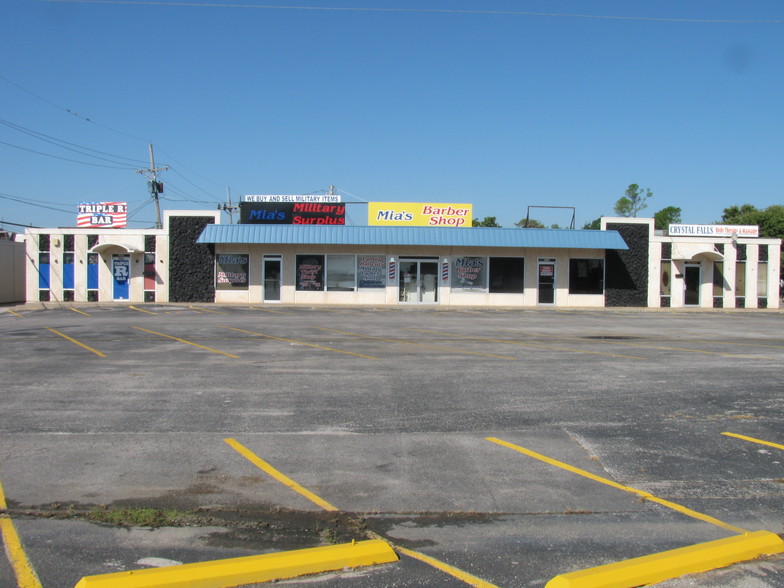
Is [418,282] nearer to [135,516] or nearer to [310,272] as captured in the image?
[310,272]

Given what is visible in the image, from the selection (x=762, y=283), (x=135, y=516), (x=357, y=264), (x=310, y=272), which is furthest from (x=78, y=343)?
→ (x=762, y=283)

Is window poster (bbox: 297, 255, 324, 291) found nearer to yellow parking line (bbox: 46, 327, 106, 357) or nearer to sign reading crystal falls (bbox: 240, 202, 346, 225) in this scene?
sign reading crystal falls (bbox: 240, 202, 346, 225)

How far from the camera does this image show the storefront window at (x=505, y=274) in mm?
30219

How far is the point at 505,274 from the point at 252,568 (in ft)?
88.6

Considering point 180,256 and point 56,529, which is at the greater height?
point 180,256

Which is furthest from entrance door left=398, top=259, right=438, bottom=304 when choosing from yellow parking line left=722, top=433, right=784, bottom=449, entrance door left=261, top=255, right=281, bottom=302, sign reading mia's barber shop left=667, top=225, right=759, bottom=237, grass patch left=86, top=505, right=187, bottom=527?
grass patch left=86, top=505, right=187, bottom=527

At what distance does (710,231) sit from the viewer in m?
31.3

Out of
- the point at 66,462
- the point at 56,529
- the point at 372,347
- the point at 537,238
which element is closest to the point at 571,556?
the point at 56,529

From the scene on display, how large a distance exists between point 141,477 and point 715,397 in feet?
26.5

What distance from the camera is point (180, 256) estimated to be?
2939 centimetres

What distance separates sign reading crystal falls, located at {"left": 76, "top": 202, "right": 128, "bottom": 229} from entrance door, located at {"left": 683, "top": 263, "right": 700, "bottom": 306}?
92.0 feet

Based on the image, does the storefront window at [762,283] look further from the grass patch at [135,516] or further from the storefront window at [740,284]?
the grass patch at [135,516]

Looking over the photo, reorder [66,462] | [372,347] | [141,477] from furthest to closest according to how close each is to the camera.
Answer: [372,347] → [66,462] → [141,477]

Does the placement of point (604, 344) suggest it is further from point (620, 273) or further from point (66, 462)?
point (620, 273)
